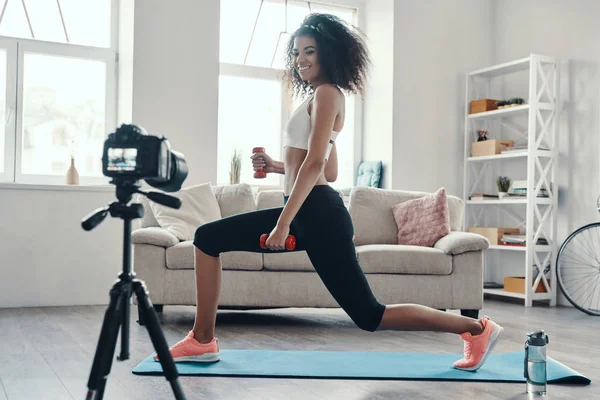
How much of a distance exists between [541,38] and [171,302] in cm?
372

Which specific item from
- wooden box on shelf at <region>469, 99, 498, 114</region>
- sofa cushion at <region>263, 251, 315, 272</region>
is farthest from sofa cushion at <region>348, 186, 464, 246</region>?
wooden box on shelf at <region>469, 99, 498, 114</region>

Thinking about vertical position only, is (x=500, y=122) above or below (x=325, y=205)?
above

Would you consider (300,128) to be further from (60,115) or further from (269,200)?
(60,115)

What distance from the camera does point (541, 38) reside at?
5.71m

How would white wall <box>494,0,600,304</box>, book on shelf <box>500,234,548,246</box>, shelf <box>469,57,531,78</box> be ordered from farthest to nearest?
shelf <box>469,57,531,78</box> < book on shelf <box>500,234,548,246</box> < white wall <box>494,0,600,304</box>

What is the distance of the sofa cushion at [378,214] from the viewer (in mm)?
4664

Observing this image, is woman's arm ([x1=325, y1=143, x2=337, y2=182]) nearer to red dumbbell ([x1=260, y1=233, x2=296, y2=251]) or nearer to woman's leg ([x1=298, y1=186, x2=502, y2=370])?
woman's leg ([x1=298, y1=186, x2=502, y2=370])

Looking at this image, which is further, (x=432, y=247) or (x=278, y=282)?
(x=432, y=247)

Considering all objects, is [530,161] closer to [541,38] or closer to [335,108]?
[541,38]

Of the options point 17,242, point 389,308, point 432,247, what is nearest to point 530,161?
point 432,247

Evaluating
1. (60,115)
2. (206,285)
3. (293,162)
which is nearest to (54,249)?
A: (60,115)

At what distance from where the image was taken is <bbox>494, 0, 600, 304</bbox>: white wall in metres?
5.17

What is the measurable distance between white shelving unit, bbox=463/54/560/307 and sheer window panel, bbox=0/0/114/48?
9.98ft

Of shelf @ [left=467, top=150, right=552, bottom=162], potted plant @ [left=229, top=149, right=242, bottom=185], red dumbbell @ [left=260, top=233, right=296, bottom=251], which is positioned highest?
shelf @ [left=467, top=150, right=552, bottom=162]
